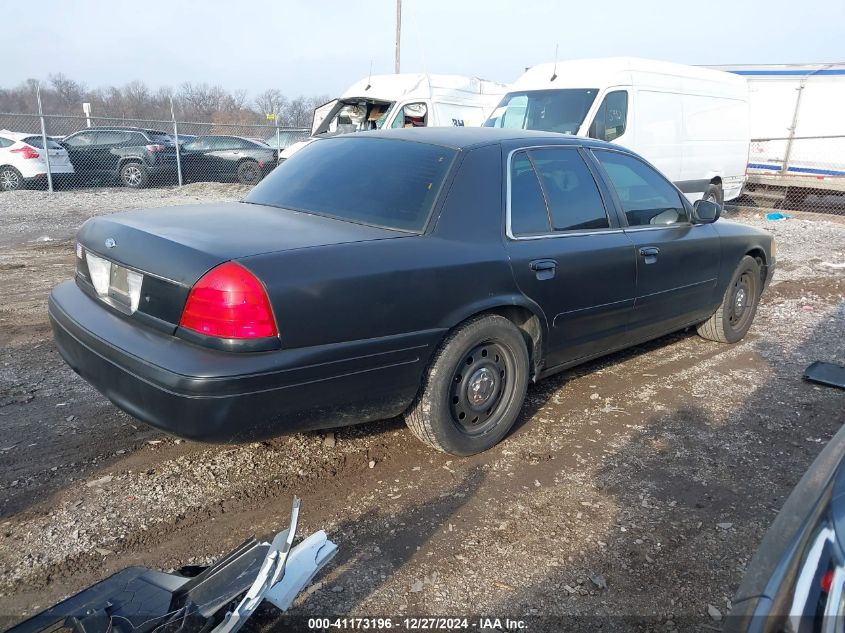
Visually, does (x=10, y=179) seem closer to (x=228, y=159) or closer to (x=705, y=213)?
(x=228, y=159)

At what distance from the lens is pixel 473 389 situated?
3.35 m

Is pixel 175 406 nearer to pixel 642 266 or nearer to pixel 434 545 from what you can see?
pixel 434 545

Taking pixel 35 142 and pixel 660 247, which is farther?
pixel 35 142

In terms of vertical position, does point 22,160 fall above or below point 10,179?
above

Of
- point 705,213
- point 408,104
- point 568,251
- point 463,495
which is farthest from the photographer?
point 408,104

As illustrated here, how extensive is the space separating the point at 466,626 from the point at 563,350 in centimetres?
186

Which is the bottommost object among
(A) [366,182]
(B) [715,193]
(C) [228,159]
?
(C) [228,159]

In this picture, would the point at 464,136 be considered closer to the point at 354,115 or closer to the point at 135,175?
the point at 354,115

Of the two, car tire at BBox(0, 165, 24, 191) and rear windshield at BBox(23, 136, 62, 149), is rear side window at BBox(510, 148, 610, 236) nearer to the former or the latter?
rear windshield at BBox(23, 136, 62, 149)

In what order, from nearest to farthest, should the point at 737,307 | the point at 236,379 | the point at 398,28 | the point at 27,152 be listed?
the point at 236,379
the point at 737,307
the point at 27,152
the point at 398,28

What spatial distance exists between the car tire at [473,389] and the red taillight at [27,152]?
14.7 m

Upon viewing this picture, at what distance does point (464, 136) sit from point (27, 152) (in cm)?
1434

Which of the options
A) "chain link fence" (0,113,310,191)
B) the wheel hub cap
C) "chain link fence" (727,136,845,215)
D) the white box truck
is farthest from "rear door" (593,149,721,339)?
"chain link fence" (0,113,310,191)

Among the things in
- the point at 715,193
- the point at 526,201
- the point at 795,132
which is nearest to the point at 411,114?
the point at 715,193
